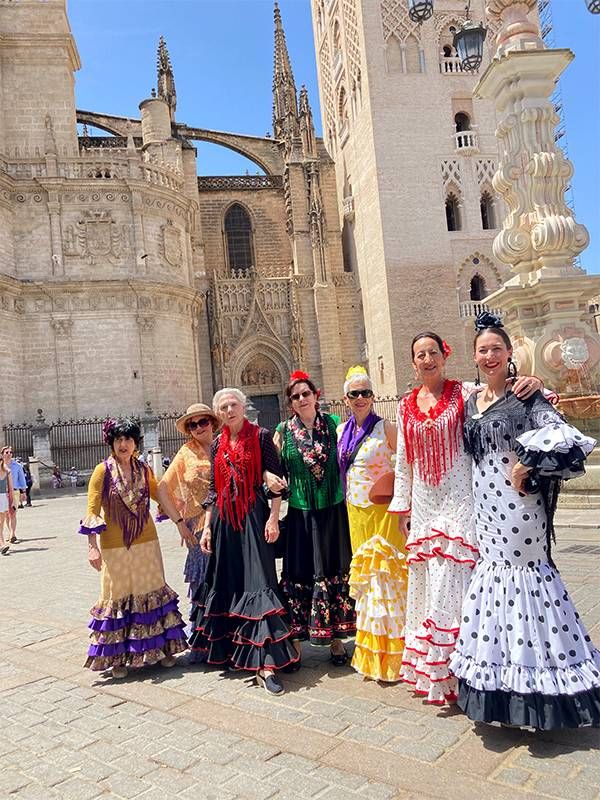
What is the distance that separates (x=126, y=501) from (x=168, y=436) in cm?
2077

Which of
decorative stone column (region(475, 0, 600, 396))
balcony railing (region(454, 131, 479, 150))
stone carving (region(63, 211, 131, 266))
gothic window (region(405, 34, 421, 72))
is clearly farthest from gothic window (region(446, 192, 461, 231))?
decorative stone column (region(475, 0, 600, 396))

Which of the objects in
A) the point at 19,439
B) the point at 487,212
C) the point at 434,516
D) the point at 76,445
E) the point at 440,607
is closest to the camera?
the point at 440,607

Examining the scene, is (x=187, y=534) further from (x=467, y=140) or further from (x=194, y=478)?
(x=467, y=140)

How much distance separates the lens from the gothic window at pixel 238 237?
108ft

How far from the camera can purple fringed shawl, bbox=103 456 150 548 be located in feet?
15.7

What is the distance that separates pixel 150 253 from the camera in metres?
27.3

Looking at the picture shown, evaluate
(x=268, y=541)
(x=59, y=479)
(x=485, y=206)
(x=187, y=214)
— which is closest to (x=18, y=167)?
(x=187, y=214)

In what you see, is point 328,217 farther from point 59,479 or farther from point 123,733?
point 123,733

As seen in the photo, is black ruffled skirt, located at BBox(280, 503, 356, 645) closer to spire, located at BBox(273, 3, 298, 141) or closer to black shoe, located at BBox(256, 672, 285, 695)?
black shoe, located at BBox(256, 672, 285, 695)

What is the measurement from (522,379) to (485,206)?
2740cm

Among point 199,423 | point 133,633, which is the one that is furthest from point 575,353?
point 133,633

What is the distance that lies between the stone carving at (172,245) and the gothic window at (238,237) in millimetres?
4627

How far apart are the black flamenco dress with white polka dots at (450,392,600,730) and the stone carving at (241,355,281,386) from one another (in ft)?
91.4

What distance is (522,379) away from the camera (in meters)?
3.32
